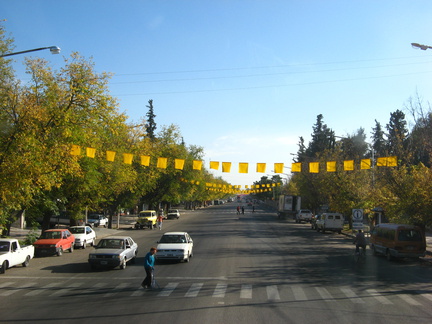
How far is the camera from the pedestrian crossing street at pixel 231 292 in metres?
13.1

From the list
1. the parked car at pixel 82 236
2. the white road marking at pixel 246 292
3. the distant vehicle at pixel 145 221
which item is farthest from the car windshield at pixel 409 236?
the distant vehicle at pixel 145 221

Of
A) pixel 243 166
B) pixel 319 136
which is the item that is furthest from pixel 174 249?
pixel 319 136

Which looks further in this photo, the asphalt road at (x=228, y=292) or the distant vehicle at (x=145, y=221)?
the distant vehicle at (x=145, y=221)

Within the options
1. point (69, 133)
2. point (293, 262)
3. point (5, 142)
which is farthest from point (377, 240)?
point (5, 142)

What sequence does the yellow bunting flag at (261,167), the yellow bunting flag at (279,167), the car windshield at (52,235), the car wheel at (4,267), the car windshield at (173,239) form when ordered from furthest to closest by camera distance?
the yellow bunting flag at (279,167) < the yellow bunting flag at (261,167) < the car windshield at (52,235) < the car windshield at (173,239) < the car wheel at (4,267)

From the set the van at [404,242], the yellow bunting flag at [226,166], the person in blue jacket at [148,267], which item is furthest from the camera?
the yellow bunting flag at [226,166]

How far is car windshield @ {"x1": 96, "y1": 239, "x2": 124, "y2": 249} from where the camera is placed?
66.7 ft

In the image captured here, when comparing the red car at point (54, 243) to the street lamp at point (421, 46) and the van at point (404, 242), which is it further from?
the street lamp at point (421, 46)

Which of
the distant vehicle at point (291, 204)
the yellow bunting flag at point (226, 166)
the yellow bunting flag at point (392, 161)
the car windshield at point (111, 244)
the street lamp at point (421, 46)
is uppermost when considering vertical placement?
the street lamp at point (421, 46)

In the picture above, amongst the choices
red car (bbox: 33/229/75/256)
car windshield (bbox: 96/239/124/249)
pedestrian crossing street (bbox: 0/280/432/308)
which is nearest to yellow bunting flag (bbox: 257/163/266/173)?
red car (bbox: 33/229/75/256)

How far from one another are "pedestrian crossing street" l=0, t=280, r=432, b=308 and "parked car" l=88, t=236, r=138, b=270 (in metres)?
3.22

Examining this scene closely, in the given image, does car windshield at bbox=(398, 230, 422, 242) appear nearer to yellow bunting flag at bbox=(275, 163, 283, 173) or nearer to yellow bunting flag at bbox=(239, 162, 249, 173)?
yellow bunting flag at bbox=(275, 163, 283, 173)

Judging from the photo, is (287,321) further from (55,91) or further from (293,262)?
(55,91)

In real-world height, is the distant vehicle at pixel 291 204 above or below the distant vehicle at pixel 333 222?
above
